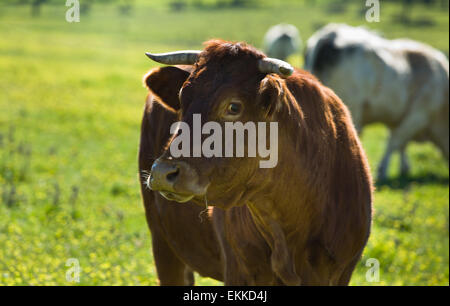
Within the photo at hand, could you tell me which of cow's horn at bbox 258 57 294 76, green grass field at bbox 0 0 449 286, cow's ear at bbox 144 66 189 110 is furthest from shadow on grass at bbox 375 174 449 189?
cow's horn at bbox 258 57 294 76

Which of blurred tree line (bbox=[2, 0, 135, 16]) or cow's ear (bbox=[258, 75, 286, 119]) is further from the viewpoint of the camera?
blurred tree line (bbox=[2, 0, 135, 16])

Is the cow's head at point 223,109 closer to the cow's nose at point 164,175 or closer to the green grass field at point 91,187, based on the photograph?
the cow's nose at point 164,175

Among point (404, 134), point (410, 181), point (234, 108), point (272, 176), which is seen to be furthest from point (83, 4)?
point (234, 108)

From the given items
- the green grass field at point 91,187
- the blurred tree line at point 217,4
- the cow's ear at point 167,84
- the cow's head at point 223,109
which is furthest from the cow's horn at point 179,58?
the blurred tree line at point 217,4

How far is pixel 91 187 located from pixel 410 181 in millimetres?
7073

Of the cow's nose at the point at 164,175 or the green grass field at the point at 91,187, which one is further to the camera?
the green grass field at the point at 91,187

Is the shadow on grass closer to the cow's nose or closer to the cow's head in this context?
the cow's head

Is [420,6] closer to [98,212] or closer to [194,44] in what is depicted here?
[194,44]

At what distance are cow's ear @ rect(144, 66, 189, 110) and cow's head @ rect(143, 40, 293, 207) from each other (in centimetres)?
53

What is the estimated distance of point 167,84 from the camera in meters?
4.61

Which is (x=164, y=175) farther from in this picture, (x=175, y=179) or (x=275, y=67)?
(x=275, y=67)

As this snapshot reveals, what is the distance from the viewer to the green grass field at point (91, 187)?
26.8ft

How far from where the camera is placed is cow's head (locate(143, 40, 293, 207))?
12.0 feet

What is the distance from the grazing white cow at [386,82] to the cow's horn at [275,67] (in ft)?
33.4
